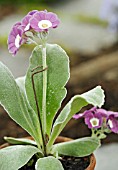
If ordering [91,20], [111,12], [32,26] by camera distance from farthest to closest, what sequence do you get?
[91,20] → [111,12] → [32,26]

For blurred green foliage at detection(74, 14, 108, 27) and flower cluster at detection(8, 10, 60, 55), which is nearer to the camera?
flower cluster at detection(8, 10, 60, 55)

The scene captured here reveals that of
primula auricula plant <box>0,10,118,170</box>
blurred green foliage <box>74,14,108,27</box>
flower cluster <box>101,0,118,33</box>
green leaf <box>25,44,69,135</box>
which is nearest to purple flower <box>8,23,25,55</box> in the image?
primula auricula plant <box>0,10,118,170</box>

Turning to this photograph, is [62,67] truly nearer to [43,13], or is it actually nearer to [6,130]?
[43,13]

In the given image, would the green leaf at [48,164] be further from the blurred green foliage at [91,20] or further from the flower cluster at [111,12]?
the blurred green foliage at [91,20]

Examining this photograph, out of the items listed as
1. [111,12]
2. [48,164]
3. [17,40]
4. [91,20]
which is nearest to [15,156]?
[48,164]

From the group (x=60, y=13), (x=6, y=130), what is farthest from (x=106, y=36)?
(x=6, y=130)

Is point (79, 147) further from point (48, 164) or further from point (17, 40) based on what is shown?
point (17, 40)

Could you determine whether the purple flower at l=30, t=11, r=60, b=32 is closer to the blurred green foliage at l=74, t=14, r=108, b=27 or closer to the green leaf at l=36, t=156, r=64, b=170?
the green leaf at l=36, t=156, r=64, b=170
